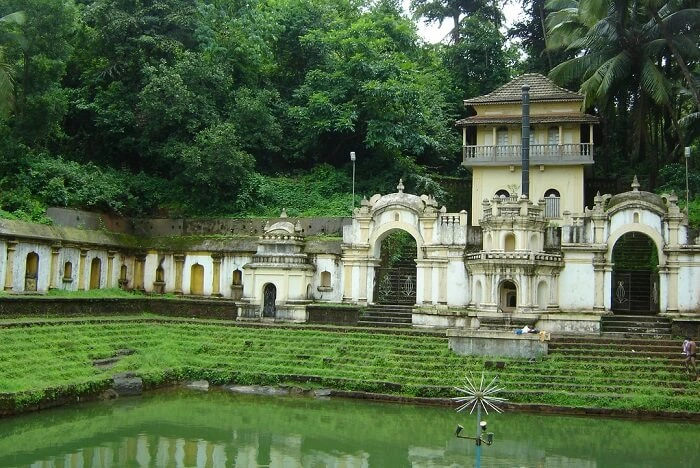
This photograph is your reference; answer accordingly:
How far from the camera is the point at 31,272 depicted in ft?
83.1

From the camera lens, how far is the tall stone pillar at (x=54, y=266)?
25938 mm

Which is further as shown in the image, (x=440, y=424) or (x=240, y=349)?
(x=240, y=349)

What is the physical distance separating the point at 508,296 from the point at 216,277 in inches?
413

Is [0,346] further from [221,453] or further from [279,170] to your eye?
[279,170]

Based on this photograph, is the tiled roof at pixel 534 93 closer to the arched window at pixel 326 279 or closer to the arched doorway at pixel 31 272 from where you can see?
the arched window at pixel 326 279

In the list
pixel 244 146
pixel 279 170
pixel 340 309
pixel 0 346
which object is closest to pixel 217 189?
pixel 244 146

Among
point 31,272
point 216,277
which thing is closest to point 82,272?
point 31,272

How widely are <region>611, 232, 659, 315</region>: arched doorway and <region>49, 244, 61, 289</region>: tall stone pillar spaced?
18.3m

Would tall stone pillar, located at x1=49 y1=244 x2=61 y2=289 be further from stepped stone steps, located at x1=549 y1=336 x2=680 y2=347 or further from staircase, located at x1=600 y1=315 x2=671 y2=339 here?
staircase, located at x1=600 y1=315 x2=671 y2=339

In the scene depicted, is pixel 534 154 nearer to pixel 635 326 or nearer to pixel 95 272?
pixel 635 326

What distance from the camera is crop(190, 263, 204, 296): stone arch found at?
2884 cm

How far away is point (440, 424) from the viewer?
17.4m

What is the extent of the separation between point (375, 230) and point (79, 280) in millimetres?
10418

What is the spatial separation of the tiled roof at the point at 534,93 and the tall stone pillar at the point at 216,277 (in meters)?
11.8
